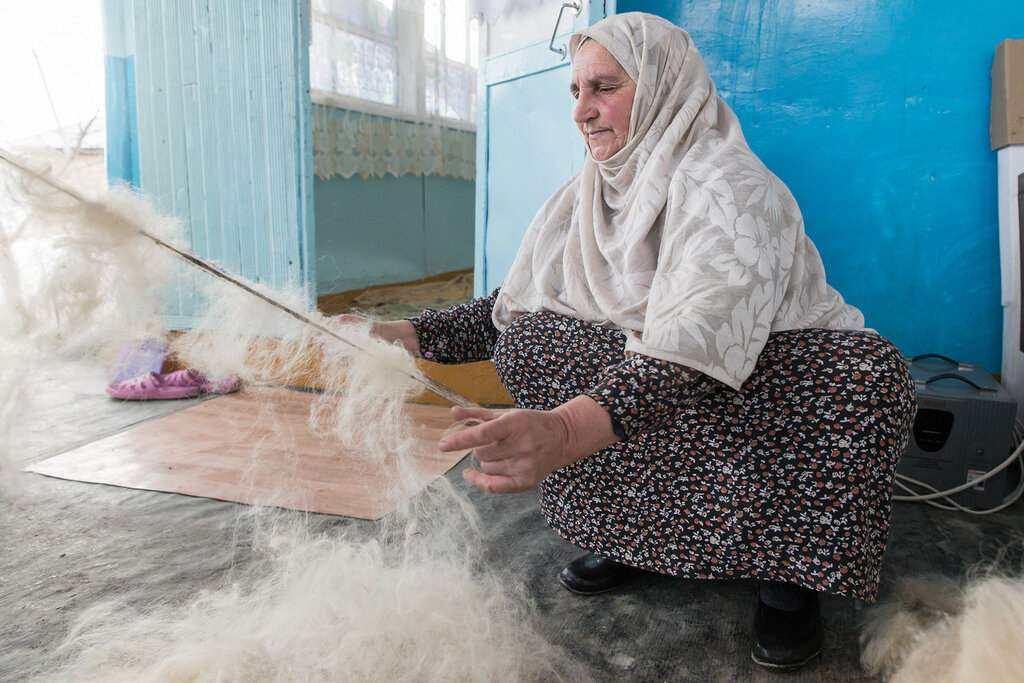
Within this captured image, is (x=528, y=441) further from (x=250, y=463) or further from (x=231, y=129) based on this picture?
(x=231, y=129)

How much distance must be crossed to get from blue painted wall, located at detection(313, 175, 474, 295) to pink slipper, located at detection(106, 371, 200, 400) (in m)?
1.09

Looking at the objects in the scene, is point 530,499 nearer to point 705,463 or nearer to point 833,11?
point 705,463

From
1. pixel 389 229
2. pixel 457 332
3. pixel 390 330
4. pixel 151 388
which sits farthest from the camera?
pixel 389 229

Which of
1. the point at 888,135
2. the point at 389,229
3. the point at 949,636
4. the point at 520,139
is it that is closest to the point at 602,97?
the point at 949,636

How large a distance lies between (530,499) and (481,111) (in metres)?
1.78

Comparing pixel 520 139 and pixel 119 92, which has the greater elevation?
pixel 119 92

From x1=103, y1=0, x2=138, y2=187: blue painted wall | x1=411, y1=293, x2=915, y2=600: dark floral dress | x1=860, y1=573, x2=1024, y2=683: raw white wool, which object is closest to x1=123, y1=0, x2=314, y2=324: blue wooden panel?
x1=103, y1=0, x2=138, y2=187: blue painted wall

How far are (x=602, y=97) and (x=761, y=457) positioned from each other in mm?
759

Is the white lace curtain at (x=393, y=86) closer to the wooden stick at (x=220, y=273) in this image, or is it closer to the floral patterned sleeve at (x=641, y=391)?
the wooden stick at (x=220, y=273)

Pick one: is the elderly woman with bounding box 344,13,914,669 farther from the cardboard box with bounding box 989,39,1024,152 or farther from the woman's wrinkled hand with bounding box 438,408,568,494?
the cardboard box with bounding box 989,39,1024,152

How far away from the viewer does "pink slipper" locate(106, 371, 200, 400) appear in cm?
299

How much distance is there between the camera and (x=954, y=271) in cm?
248

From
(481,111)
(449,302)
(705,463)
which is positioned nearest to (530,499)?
(705,463)

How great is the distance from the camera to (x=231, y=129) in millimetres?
3295
